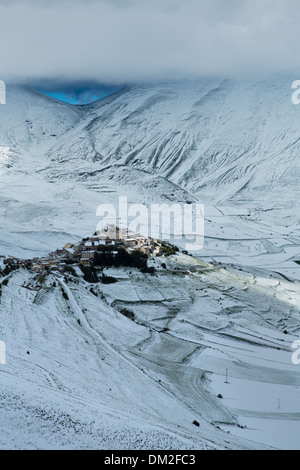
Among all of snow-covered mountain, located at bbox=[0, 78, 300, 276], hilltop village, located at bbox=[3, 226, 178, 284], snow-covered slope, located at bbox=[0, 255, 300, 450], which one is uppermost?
snow-covered mountain, located at bbox=[0, 78, 300, 276]

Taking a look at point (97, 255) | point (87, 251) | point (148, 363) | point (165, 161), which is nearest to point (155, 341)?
point (148, 363)

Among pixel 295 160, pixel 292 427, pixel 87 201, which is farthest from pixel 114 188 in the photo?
pixel 292 427

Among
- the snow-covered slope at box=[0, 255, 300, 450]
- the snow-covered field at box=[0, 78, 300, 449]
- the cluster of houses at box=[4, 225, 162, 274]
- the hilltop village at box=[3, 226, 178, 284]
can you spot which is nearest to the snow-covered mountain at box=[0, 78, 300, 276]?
the snow-covered field at box=[0, 78, 300, 449]

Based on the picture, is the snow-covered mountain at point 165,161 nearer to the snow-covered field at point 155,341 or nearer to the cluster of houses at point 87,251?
the snow-covered field at point 155,341

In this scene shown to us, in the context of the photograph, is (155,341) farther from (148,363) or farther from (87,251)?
(87,251)

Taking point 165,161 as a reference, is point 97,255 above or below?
below

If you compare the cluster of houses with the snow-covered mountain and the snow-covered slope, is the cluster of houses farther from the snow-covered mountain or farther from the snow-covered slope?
the snow-covered mountain

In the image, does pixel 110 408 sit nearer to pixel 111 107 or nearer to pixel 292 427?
pixel 292 427

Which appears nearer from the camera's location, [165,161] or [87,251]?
[87,251]
